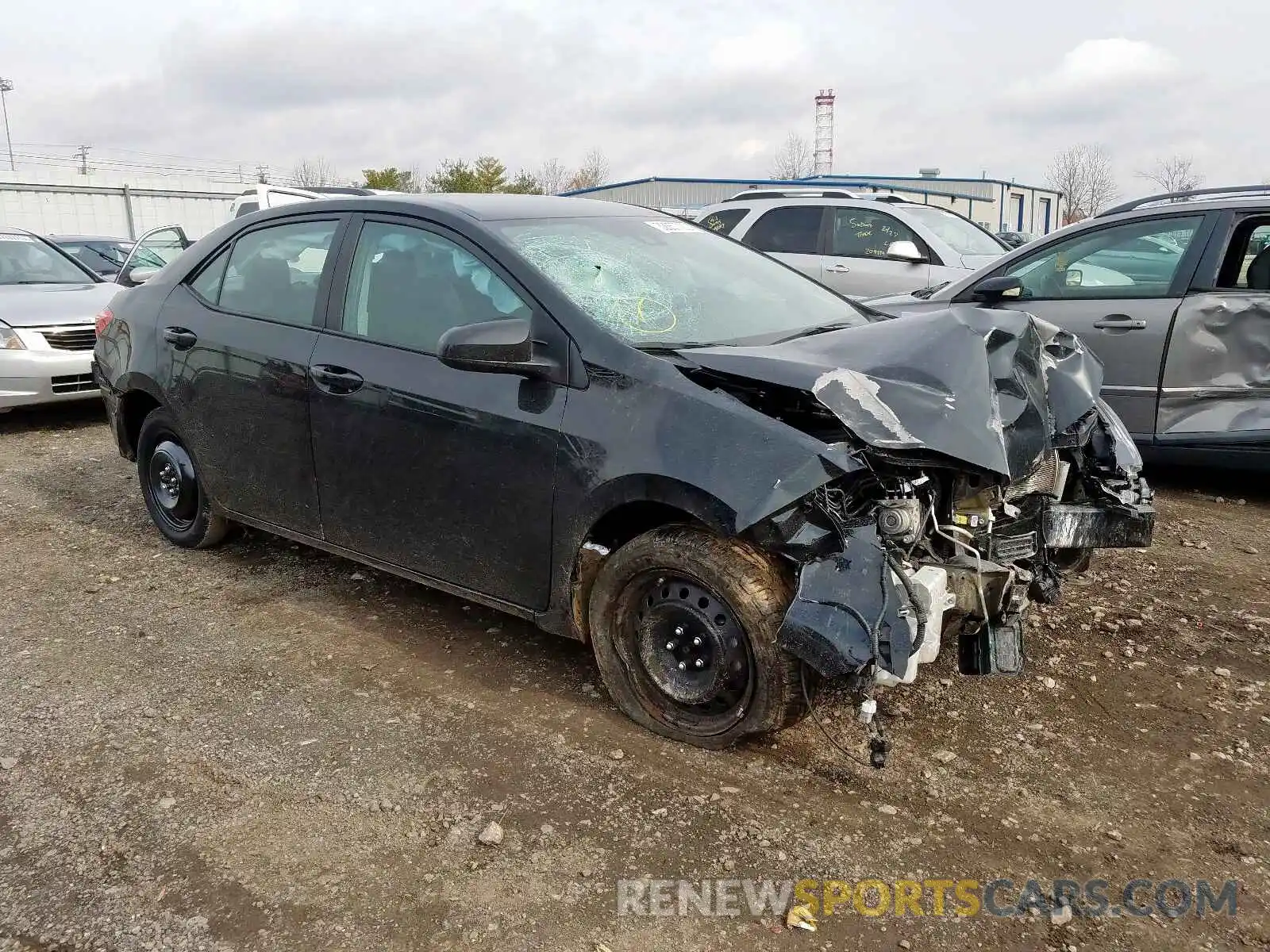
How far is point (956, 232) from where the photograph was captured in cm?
1032

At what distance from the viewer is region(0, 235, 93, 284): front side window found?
30.5ft

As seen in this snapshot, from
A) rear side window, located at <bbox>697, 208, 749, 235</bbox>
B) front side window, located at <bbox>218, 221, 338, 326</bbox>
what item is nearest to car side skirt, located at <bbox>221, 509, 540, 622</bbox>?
front side window, located at <bbox>218, 221, 338, 326</bbox>

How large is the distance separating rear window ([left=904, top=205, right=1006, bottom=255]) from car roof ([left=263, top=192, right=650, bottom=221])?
6194mm

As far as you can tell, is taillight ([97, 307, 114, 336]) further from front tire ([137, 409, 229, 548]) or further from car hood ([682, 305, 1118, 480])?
car hood ([682, 305, 1118, 480])

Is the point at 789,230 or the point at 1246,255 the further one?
the point at 789,230

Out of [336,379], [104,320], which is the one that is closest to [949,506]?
[336,379]

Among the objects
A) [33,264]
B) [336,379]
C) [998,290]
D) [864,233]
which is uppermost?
[864,233]

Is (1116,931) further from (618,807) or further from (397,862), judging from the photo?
(397,862)

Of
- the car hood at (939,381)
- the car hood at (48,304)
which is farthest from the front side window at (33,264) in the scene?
the car hood at (939,381)

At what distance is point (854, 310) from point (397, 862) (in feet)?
9.19

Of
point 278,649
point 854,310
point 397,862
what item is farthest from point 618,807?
point 854,310

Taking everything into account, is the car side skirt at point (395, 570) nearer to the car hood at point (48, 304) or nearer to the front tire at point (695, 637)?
the front tire at point (695, 637)

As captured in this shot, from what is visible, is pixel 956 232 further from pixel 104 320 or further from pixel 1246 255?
pixel 104 320

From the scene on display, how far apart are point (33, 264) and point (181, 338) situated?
6.16 m
